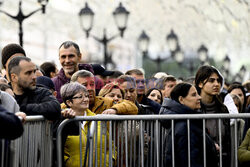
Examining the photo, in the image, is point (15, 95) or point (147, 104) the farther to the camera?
point (147, 104)

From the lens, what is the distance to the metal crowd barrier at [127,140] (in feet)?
19.1

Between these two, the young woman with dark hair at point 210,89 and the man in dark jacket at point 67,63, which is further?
the man in dark jacket at point 67,63

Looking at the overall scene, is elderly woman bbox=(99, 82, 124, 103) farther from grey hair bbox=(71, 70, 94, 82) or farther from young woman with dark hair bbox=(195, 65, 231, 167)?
young woman with dark hair bbox=(195, 65, 231, 167)

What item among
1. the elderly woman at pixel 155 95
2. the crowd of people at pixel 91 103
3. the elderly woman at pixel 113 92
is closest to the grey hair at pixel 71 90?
the crowd of people at pixel 91 103

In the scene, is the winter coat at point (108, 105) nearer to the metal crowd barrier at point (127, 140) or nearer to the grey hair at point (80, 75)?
the grey hair at point (80, 75)

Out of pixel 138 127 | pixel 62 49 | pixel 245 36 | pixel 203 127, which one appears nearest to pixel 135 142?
pixel 138 127

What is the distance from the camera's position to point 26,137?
5.29m

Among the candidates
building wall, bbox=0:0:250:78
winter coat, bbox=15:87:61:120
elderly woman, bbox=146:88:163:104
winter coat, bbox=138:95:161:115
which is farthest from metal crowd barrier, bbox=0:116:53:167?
building wall, bbox=0:0:250:78

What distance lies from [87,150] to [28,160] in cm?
69

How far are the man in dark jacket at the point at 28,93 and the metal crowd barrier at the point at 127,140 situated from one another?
0.22 meters

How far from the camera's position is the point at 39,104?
5.70 meters

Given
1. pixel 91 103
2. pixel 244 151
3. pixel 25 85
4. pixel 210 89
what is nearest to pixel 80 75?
pixel 91 103

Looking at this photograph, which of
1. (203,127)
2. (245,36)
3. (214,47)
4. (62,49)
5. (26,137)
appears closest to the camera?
(26,137)

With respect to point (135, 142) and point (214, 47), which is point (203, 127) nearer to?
point (135, 142)
